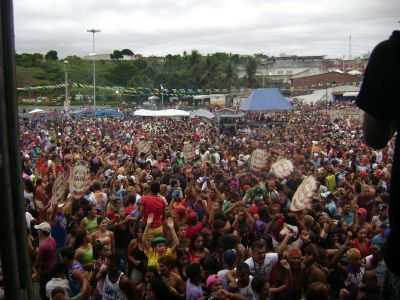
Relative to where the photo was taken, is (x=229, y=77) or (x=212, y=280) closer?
(x=212, y=280)

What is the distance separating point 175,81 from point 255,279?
6477cm

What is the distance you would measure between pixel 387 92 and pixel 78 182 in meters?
7.35

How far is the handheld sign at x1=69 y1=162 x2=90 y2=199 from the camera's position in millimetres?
7837

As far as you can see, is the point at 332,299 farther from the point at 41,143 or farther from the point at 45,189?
the point at 41,143

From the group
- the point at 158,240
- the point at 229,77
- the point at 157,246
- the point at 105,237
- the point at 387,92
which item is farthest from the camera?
the point at 229,77

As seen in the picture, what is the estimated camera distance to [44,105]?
47.8 metres

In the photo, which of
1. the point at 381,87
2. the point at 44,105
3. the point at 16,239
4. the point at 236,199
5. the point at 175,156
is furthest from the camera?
the point at 44,105

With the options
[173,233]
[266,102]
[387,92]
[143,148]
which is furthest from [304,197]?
[266,102]

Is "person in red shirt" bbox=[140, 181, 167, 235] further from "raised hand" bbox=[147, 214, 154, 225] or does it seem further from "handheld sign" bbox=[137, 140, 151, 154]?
"handheld sign" bbox=[137, 140, 151, 154]

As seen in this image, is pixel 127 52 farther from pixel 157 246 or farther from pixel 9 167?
pixel 9 167

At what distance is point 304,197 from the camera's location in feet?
22.8

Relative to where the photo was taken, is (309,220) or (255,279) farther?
(309,220)

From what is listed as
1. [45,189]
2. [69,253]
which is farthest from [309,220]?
[45,189]

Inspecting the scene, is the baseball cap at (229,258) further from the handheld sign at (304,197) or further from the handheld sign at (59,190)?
the handheld sign at (59,190)
